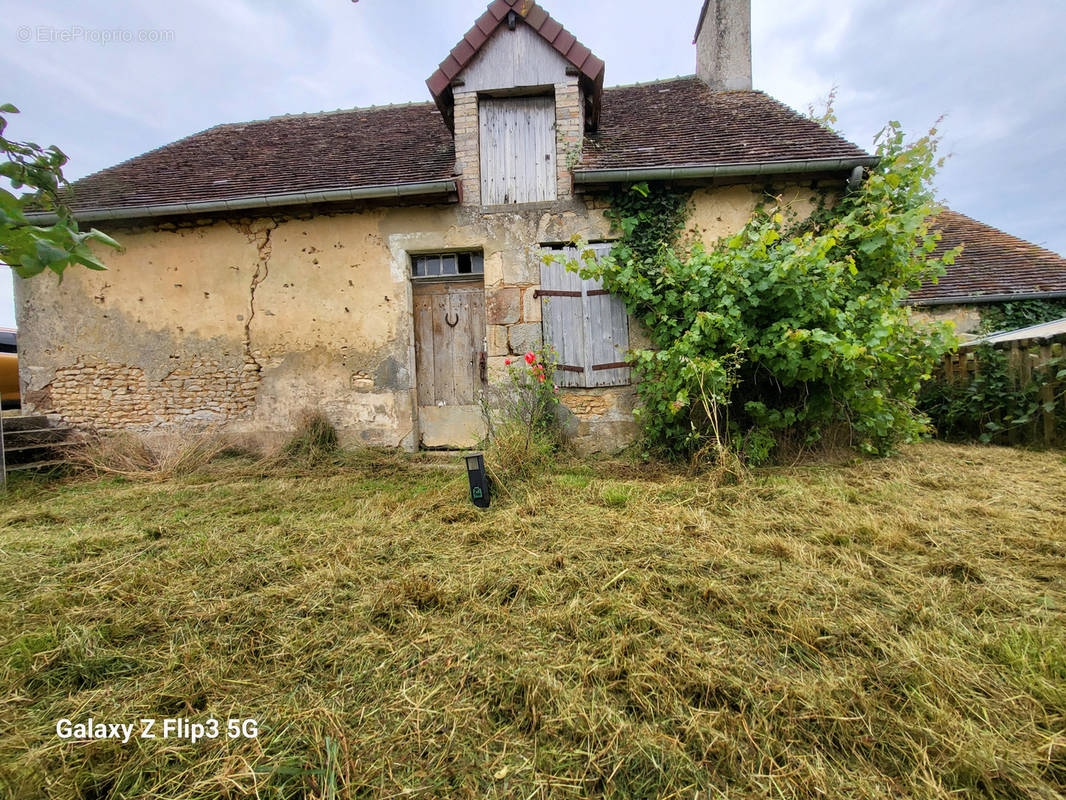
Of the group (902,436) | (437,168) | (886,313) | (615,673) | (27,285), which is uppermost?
(437,168)

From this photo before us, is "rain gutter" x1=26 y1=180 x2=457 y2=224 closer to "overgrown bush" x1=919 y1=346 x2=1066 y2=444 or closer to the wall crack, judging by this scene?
the wall crack

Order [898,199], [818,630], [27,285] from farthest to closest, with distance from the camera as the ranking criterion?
1. [27,285]
2. [898,199]
3. [818,630]

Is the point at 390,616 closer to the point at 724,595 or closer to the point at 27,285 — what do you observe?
the point at 724,595

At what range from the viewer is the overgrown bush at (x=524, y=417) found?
3961 millimetres

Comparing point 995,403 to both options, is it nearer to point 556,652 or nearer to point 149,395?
point 556,652

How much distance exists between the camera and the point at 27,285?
5629 millimetres

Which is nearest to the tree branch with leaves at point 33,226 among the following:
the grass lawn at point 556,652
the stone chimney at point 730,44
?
the grass lawn at point 556,652

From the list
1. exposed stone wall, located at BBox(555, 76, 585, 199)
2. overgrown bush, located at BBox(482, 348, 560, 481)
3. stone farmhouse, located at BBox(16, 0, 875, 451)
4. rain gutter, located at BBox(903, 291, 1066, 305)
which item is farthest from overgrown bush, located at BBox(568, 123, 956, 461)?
rain gutter, located at BBox(903, 291, 1066, 305)

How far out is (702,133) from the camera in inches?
216

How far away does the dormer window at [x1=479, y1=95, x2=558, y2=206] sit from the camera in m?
5.19

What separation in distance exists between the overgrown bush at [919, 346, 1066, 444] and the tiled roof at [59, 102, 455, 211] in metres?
6.71

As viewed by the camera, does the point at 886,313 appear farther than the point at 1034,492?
Yes

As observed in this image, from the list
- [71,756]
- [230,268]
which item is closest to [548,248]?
[230,268]

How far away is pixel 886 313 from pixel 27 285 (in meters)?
9.58
